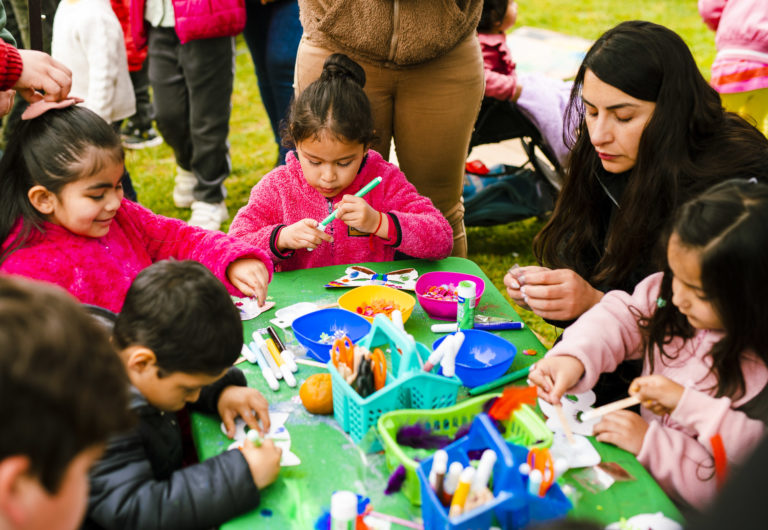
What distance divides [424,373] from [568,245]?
83 cm

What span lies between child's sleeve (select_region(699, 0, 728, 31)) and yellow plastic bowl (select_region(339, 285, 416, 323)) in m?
2.65

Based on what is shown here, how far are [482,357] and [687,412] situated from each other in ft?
1.41

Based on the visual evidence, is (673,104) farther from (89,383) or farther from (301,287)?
(89,383)

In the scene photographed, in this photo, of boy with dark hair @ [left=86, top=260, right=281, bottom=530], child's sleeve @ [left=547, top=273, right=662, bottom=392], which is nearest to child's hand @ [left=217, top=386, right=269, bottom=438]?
boy with dark hair @ [left=86, top=260, right=281, bottom=530]

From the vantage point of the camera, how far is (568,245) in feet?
6.29

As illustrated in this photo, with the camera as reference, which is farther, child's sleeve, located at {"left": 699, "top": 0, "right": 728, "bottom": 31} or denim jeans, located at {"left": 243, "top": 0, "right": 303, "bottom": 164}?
child's sleeve, located at {"left": 699, "top": 0, "right": 728, "bottom": 31}

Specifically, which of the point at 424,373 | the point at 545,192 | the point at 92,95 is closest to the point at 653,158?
the point at 424,373

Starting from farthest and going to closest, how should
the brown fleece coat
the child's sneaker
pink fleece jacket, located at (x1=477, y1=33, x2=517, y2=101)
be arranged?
the child's sneaker → pink fleece jacket, located at (x1=477, y1=33, x2=517, y2=101) → the brown fleece coat

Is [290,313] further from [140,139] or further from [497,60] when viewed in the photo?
[140,139]

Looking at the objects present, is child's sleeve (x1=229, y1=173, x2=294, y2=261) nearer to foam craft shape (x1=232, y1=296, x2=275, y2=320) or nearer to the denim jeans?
foam craft shape (x1=232, y1=296, x2=275, y2=320)

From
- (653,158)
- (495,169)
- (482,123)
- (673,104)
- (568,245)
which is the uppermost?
(673,104)

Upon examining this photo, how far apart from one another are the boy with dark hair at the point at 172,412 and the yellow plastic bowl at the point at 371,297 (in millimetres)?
450

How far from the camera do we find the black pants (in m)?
3.34

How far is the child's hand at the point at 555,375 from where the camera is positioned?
A: 1.34 metres
